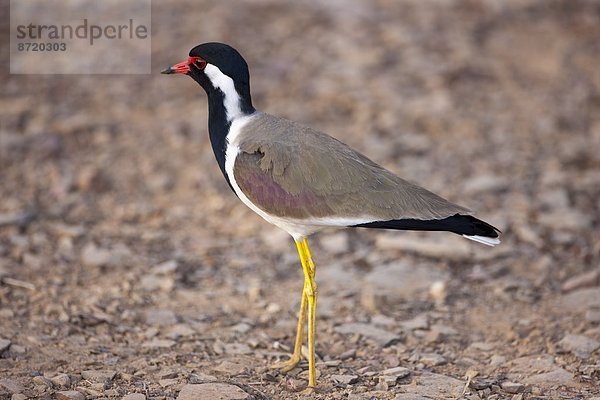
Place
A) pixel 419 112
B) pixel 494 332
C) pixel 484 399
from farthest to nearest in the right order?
pixel 419 112, pixel 494 332, pixel 484 399

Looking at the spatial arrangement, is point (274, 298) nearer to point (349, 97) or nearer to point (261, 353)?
point (261, 353)

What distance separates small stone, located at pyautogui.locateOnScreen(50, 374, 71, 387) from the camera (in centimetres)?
462

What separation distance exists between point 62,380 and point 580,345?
3.08 meters

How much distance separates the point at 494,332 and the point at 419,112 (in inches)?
148

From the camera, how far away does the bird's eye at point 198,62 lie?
16.8 ft

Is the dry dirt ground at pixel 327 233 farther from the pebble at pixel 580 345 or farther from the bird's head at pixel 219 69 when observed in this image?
the bird's head at pixel 219 69

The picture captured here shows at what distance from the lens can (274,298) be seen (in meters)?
6.20

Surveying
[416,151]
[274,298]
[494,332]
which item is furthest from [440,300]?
[416,151]

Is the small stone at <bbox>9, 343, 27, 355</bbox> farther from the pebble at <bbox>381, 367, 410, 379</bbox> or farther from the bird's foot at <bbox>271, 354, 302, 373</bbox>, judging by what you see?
the pebble at <bbox>381, 367, 410, 379</bbox>

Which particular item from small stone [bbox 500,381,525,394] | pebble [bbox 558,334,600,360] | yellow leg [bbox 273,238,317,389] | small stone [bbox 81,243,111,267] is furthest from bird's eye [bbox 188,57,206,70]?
pebble [bbox 558,334,600,360]

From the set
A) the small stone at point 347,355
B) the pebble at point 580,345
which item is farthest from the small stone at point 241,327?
the pebble at point 580,345

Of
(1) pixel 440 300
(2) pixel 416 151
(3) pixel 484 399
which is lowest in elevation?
(3) pixel 484 399

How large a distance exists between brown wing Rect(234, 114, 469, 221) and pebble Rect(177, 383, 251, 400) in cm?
100

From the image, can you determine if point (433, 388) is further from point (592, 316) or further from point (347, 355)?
point (592, 316)
